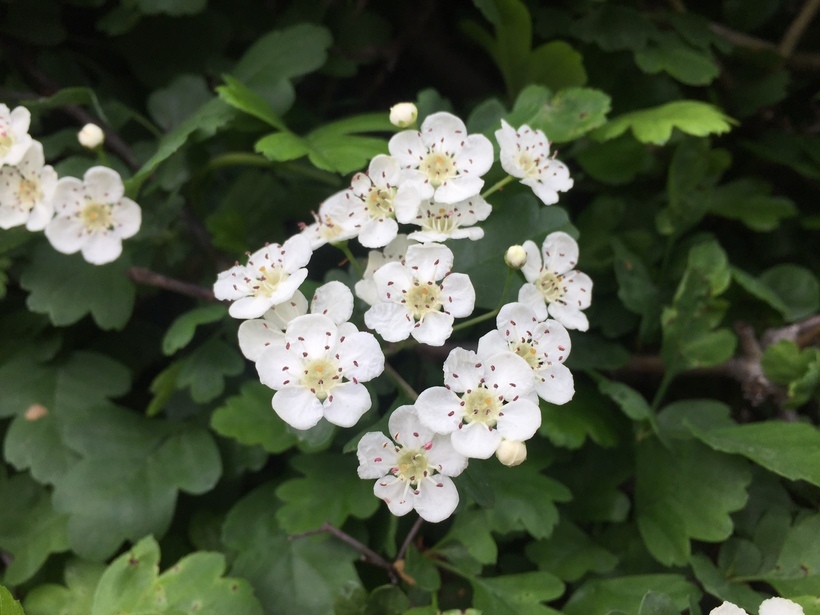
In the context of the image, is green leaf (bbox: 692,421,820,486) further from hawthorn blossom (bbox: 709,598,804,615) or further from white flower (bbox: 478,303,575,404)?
white flower (bbox: 478,303,575,404)

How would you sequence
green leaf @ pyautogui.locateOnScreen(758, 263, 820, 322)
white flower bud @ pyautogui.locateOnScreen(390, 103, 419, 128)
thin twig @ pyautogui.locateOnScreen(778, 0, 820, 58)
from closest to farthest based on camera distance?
white flower bud @ pyautogui.locateOnScreen(390, 103, 419, 128), green leaf @ pyautogui.locateOnScreen(758, 263, 820, 322), thin twig @ pyautogui.locateOnScreen(778, 0, 820, 58)

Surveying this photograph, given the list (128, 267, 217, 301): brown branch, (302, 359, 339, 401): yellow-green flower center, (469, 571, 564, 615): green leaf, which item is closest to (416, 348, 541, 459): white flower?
(302, 359, 339, 401): yellow-green flower center

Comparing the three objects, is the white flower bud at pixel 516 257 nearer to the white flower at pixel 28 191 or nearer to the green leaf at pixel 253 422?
the green leaf at pixel 253 422

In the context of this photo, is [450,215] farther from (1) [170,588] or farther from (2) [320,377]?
(1) [170,588]

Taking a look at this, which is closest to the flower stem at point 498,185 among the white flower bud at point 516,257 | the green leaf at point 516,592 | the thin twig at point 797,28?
the white flower bud at point 516,257

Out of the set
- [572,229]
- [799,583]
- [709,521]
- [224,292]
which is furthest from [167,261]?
[799,583]

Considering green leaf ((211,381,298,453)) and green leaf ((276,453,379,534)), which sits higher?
green leaf ((211,381,298,453))
